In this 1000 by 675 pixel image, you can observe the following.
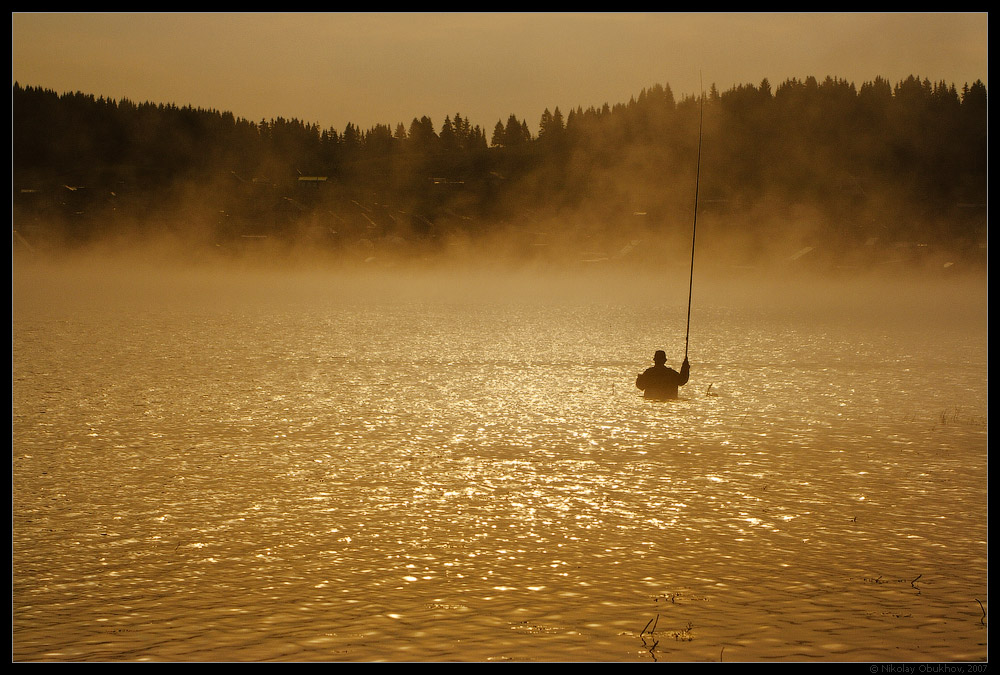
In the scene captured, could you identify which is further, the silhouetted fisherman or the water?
the silhouetted fisherman

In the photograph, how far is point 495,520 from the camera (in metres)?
11.8

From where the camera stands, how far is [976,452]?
16469 millimetres

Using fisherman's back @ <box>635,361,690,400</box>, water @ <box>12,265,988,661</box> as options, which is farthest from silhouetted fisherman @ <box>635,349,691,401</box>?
water @ <box>12,265,988,661</box>

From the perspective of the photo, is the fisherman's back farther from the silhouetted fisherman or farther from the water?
the water

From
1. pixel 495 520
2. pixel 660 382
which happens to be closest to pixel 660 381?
pixel 660 382

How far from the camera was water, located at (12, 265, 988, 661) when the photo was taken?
8.10 meters

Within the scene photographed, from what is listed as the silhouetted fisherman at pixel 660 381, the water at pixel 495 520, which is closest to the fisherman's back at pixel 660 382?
the silhouetted fisherman at pixel 660 381

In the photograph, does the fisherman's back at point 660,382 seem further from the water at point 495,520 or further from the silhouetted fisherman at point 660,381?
the water at point 495,520

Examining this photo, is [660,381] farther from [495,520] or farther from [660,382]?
[495,520]

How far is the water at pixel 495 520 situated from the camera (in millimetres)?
8102

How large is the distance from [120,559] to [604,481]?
6.59 m

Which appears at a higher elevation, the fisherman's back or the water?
the fisherman's back
